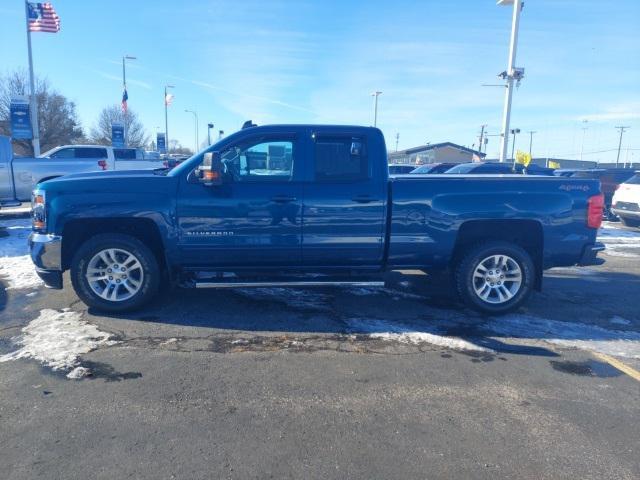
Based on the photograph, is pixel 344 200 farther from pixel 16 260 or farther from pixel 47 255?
pixel 16 260

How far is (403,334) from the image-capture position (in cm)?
473

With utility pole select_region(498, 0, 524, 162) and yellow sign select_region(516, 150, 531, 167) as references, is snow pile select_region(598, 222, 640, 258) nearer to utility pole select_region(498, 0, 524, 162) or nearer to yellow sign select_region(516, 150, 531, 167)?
yellow sign select_region(516, 150, 531, 167)

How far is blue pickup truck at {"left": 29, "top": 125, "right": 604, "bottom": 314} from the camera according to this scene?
4957 millimetres

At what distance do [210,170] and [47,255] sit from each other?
1.96 metres

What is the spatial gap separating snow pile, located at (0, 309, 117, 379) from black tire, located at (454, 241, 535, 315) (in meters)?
3.79

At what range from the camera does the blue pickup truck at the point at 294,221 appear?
4.96 m

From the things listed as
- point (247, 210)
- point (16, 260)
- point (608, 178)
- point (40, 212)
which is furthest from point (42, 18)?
point (608, 178)

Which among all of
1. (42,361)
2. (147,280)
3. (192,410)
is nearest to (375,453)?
(192,410)

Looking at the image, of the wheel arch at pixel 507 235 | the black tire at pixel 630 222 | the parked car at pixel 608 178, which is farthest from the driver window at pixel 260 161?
the parked car at pixel 608 178

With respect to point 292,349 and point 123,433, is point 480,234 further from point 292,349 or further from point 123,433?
point 123,433

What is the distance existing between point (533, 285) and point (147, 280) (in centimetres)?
444

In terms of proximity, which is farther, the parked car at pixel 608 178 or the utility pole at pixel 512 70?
the utility pole at pixel 512 70

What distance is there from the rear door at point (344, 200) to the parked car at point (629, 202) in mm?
11647

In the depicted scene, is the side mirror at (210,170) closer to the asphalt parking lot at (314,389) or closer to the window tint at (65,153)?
the asphalt parking lot at (314,389)
